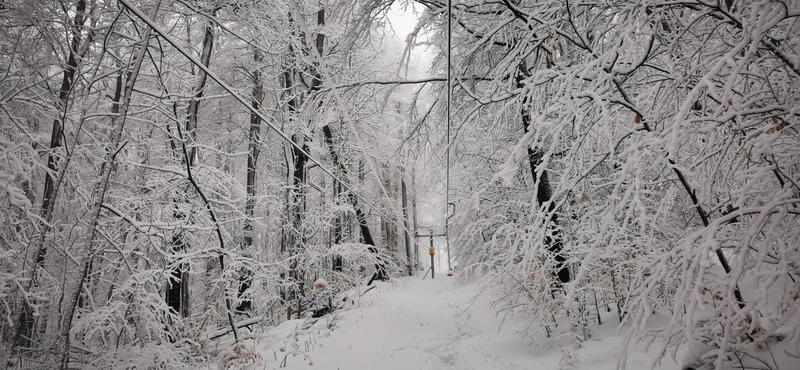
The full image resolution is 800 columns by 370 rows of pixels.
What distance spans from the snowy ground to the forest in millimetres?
A: 262

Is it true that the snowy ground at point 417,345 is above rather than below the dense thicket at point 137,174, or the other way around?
below

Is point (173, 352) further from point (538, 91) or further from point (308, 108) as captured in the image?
point (538, 91)

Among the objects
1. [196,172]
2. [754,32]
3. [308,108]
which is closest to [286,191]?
[196,172]

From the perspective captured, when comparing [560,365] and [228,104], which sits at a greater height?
[228,104]

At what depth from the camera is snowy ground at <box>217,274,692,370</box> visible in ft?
12.1

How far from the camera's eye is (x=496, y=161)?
7438mm

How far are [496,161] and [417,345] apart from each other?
4243 millimetres

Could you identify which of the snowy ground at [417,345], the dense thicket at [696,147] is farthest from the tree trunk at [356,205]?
the dense thicket at [696,147]

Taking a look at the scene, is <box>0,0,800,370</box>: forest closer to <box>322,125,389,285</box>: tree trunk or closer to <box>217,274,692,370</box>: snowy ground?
<box>217,274,692,370</box>: snowy ground

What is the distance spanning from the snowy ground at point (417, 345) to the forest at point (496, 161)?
262 mm

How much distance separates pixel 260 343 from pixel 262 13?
5052mm

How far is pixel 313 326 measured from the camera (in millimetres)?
6066

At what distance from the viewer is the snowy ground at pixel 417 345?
3688 millimetres

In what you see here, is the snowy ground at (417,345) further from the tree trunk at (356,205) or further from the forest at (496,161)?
the tree trunk at (356,205)
